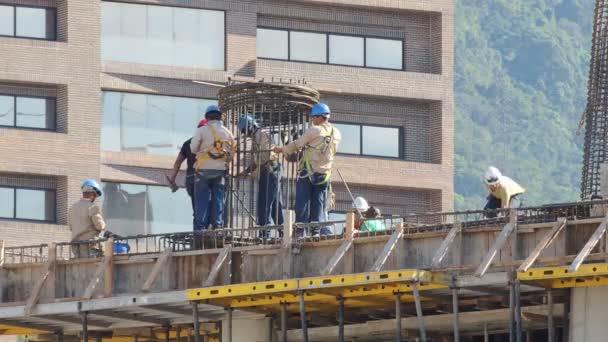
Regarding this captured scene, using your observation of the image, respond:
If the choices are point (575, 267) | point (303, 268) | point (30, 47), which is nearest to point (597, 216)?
point (575, 267)

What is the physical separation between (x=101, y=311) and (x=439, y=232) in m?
8.15

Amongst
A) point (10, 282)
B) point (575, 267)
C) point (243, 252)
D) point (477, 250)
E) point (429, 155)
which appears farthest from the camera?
point (429, 155)

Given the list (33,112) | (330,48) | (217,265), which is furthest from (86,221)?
(330,48)

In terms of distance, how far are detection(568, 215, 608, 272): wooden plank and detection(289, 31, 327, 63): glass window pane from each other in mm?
45495

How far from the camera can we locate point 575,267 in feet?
128

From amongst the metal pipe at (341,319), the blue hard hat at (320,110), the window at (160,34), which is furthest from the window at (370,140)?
the metal pipe at (341,319)

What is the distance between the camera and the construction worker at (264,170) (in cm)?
4838

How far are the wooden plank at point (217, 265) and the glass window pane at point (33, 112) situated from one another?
36.2 metres

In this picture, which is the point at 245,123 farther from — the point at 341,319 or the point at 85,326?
the point at 341,319

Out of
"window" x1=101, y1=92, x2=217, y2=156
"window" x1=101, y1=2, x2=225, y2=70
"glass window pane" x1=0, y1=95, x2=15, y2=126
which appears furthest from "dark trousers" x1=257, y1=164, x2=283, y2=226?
"window" x1=101, y1=2, x2=225, y2=70

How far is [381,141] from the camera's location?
86312 mm

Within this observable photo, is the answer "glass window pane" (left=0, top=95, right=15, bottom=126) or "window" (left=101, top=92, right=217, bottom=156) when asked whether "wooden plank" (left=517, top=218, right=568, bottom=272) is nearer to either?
"glass window pane" (left=0, top=95, right=15, bottom=126)

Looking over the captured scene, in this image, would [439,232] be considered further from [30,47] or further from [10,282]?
[30,47]

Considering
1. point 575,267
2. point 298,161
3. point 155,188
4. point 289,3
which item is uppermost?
point 289,3
